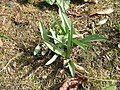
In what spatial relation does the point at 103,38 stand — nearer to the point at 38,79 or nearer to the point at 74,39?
the point at 74,39

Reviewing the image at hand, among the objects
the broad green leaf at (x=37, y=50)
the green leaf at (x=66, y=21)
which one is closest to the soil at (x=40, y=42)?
the broad green leaf at (x=37, y=50)

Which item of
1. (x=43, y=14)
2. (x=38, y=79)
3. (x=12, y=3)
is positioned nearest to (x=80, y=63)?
(x=38, y=79)

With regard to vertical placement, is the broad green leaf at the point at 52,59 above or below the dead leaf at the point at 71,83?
above

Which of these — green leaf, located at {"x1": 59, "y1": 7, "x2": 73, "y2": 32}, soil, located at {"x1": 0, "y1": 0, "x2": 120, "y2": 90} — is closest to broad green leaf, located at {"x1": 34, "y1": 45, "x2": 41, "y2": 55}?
soil, located at {"x1": 0, "y1": 0, "x2": 120, "y2": 90}

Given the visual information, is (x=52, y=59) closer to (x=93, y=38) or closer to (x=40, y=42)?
(x=40, y=42)

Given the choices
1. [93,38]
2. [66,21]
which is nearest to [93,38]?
[93,38]

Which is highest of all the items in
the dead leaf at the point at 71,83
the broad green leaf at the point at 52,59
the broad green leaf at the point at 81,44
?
the broad green leaf at the point at 81,44

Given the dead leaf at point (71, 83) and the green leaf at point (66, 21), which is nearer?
the dead leaf at point (71, 83)

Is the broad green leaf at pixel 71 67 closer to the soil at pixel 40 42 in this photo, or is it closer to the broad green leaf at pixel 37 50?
the soil at pixel 40 42

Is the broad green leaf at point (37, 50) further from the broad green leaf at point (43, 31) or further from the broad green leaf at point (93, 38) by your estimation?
the broad green leaf at point (93, 38)
